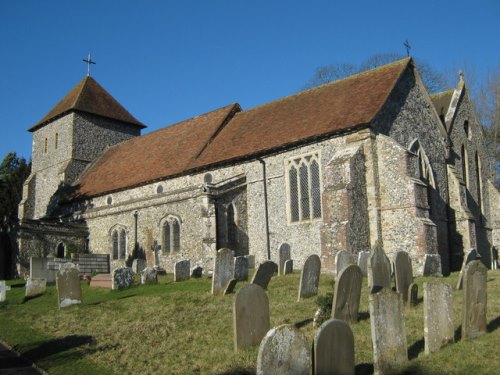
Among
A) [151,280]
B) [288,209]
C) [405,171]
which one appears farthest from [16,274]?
[405,171]

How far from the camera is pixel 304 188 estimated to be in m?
19.7

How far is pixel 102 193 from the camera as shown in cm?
2725

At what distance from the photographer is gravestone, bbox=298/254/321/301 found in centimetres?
1121

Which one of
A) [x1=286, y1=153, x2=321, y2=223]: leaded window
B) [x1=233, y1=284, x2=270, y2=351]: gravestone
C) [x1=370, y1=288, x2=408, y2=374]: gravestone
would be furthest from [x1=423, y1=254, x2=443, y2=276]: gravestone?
[x1=370, y1=288, x2=408, y2=374]: gravestone

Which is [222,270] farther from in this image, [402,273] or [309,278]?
[402,273]

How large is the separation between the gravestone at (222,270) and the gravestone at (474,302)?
6157 millimetres

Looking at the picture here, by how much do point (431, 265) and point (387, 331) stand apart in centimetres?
870

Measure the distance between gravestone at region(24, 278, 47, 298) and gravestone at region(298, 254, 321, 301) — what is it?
8491 mm

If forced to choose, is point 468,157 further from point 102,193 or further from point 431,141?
point 102,193

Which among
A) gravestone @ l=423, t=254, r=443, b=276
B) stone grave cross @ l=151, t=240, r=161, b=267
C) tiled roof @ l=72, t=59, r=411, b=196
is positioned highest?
tiled roof @ l=72, t=59, r=411, b=196

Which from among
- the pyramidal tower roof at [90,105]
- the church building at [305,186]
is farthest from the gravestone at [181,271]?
the pyramidal tower roof at [90,105]

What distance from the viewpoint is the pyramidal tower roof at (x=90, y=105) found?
3378cm

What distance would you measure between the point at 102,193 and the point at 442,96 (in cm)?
1764

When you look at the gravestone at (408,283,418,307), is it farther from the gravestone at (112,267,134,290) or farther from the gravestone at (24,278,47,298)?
the gravestone at (24,278,47,298)
